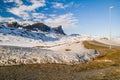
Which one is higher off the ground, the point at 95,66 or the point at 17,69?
the point at 17,69

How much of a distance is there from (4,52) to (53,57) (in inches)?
368

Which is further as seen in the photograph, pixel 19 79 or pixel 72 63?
pixel 72 63

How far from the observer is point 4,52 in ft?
113

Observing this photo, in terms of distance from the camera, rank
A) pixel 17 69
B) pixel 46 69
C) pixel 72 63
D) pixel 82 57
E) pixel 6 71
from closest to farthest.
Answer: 1. pixel 6 71
2. pixel 17 69
3. pixel 46 69
4. pixel 72 63
5. pixel 82 57

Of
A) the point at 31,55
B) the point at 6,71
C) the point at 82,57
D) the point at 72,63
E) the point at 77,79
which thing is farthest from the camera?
the point at 82,57

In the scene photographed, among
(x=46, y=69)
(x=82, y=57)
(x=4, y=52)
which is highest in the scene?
(x=4, y=52)

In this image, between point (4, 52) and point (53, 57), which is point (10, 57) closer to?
point (4, 52)

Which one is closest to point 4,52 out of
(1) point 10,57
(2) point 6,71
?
(1) point 10,57

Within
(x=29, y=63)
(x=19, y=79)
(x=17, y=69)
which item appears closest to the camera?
(x=19, y=79)

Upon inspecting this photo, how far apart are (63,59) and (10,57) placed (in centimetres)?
1107

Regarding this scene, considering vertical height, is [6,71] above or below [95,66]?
above

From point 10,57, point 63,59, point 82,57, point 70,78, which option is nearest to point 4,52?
point 10,57

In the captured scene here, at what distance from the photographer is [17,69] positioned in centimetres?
2916

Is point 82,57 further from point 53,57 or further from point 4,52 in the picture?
point 4,52
